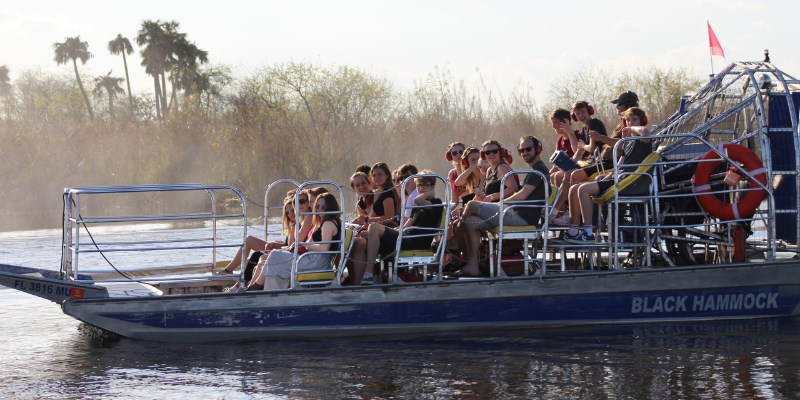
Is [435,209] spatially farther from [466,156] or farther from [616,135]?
[616,135]

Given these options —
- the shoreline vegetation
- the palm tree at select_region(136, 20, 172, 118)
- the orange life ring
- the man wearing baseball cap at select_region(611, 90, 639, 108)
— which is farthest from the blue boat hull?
the palm tree at select_region(136, 20, 172, 118)

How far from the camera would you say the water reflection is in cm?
916

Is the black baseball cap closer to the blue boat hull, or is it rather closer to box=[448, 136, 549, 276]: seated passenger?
box=[448, 136, 549, 276]: seated passenger

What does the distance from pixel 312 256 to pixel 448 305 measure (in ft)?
4.97

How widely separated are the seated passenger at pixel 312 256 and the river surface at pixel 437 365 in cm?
65

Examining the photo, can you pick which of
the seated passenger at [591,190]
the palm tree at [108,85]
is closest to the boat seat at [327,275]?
the seated passenger at [591,190]

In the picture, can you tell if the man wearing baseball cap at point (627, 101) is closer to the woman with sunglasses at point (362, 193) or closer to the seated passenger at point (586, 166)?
the seated passenger at point (586, 166)

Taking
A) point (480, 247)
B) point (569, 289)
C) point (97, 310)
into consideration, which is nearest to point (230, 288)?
point (97, 310)

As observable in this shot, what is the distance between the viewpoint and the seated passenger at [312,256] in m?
11.0

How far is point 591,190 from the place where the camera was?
11336 mm

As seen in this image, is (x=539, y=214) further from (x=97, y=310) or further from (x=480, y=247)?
(x=97, y=310)

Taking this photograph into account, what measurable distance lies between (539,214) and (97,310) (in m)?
4.71

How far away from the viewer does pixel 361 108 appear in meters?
34.9

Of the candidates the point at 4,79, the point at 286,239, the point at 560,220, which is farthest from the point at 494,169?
the point at 4,79
